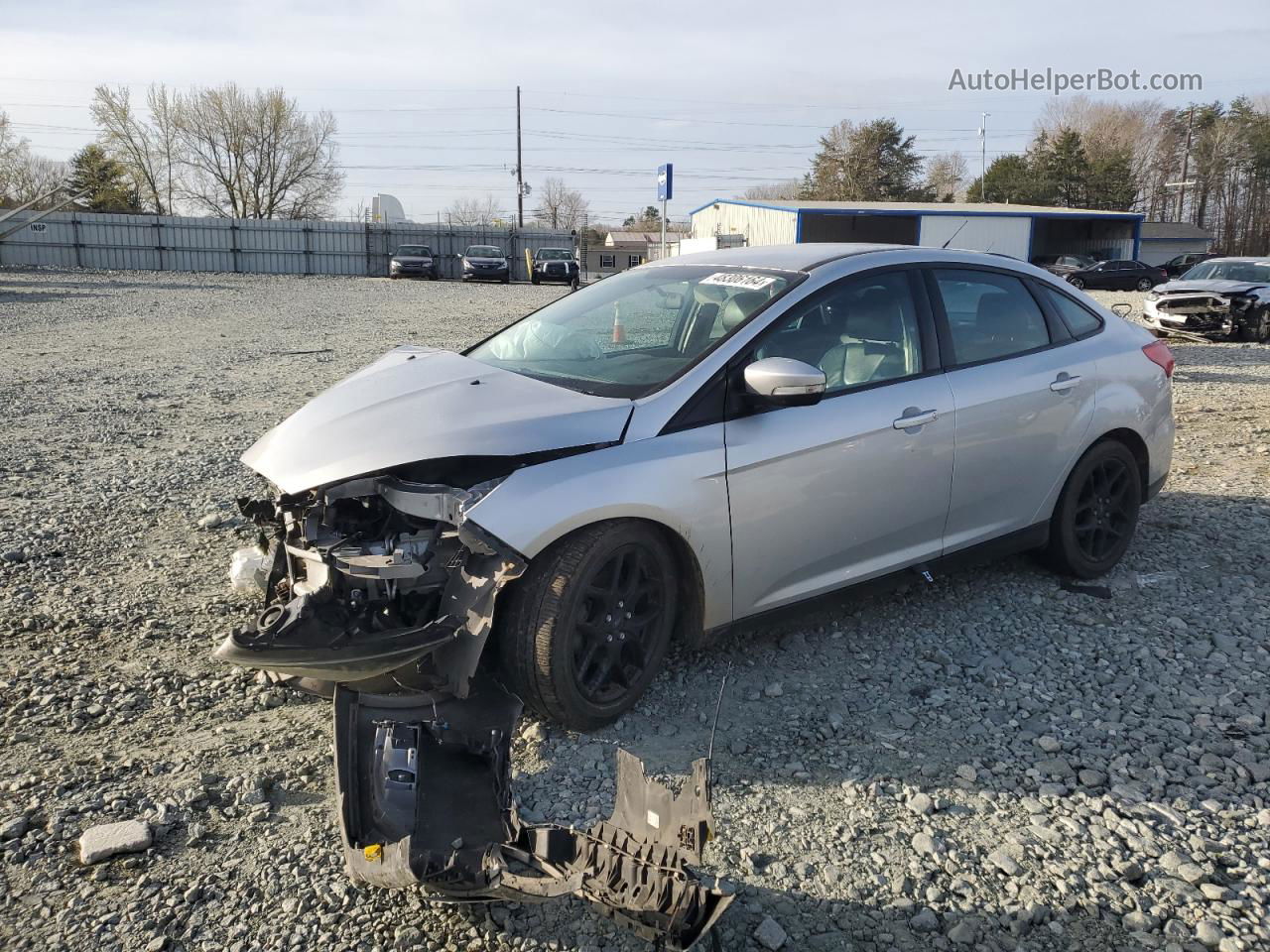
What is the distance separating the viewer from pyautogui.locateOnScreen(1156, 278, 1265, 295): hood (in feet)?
55.5

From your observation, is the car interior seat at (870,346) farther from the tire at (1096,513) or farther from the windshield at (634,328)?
the tire at (1096,513)

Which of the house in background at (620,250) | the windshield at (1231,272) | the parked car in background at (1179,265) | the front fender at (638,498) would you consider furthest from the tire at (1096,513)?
the house in background at (620,250)

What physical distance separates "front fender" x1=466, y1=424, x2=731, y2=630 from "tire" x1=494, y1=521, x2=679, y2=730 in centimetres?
9

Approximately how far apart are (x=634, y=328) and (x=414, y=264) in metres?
36.3

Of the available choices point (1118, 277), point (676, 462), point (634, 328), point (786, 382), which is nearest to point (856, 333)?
point (786, 382)

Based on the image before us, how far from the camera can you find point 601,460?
3.41 m

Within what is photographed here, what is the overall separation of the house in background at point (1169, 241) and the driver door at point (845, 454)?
65.3 meters

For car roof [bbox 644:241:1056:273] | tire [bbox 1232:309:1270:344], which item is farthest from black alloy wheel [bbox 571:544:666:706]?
tire [bbox 1232:309:1270:344]

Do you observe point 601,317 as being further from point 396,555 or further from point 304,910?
point 304,910

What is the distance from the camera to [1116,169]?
64500mm

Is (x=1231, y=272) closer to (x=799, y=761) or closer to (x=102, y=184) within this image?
(x=799, y=761)

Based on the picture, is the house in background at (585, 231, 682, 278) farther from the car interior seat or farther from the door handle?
the door handle

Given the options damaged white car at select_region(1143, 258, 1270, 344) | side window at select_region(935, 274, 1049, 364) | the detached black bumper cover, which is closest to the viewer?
the detached black bumper cover

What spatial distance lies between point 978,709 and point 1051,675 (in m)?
0.50
